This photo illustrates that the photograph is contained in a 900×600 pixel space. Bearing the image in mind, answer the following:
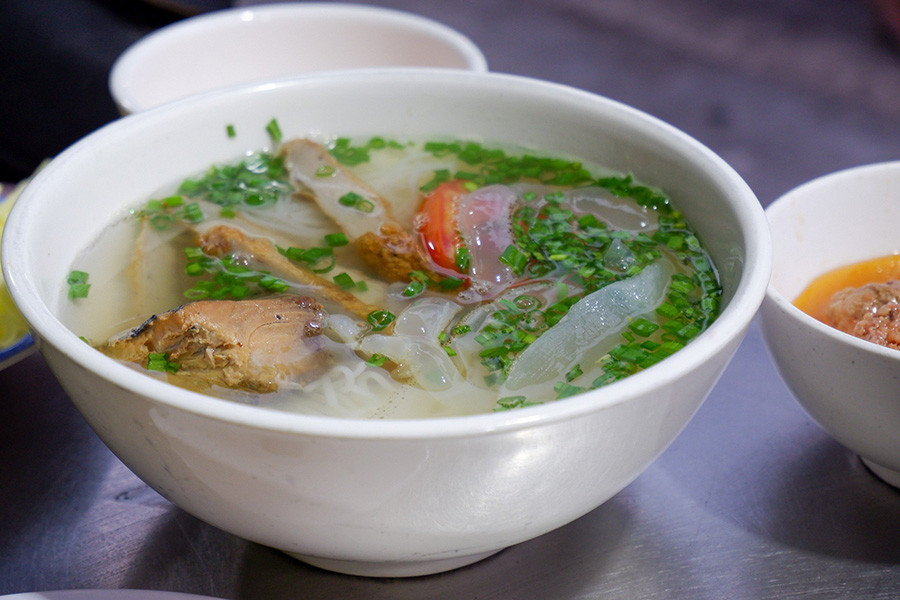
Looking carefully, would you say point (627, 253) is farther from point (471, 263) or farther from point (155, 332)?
point (155, 332)

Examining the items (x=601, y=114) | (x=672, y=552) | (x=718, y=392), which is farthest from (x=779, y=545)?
(x=601, y=114)

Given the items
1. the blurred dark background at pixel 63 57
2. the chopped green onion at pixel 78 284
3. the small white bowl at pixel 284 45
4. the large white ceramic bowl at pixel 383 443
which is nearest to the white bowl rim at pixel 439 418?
the large white ceramic bowl at pixel 383 443

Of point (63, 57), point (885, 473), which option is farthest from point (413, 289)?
point (63, 57)

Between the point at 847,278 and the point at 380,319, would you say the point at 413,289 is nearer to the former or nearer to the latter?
the point at 380,319

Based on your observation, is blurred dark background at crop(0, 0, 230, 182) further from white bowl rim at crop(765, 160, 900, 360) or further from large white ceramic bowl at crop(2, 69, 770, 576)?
white bowl rim at crop(765, 160, 900, 360)

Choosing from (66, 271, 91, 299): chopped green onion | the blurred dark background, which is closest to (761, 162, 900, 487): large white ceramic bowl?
(66, 271, 91, 299): chopped green onion
